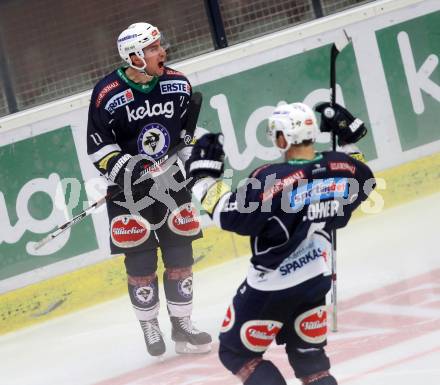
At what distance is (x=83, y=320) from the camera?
7.20 meters

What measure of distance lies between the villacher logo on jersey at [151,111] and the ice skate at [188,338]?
1033mm

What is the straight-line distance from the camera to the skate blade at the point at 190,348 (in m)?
5.78

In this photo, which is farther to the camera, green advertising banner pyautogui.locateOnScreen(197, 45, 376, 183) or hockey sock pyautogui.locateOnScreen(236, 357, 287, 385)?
green advertising banner pyautogui.locateOnScreen(197, 45, 376, 183)

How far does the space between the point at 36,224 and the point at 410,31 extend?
113 inches

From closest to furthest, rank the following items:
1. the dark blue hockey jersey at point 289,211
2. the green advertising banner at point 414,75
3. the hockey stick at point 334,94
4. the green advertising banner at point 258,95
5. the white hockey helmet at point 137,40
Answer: the dark blue hockey jersey at point 289,211, the hockey stick at point 334,94, the white hockey helmet at point 137,40, the green advertising banner at point 258,95, the green advertising banner at point 414,75

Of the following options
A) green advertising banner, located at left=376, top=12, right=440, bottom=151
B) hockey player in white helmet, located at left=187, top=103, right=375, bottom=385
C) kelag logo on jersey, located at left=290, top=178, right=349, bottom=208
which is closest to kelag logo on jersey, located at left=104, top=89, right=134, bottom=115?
hockey player in white helmet, located at left=187, top=103, right=375, bottom=385

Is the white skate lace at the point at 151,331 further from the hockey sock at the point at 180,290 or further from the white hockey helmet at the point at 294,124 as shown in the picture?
the white hockey helmet at the point at 294,124

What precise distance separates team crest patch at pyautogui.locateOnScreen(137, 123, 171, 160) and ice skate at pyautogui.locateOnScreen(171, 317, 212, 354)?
0.85m

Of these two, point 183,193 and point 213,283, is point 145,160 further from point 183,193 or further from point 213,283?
point 213,283

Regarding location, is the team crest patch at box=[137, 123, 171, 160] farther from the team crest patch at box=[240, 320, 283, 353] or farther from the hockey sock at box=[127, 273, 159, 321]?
the team crest patch at box=[240, 320, 283, 353]

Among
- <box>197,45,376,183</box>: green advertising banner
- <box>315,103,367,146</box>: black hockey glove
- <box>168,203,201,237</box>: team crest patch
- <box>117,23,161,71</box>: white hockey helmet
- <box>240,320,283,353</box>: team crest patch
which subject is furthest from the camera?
<box>197,45,376,183</box>: green advertising banner

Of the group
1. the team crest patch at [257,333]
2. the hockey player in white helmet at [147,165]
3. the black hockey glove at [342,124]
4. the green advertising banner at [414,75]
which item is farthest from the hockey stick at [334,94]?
the green advertising banner at [414,75]

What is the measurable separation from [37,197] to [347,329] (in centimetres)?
279

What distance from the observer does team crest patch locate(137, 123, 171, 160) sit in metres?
5.80
